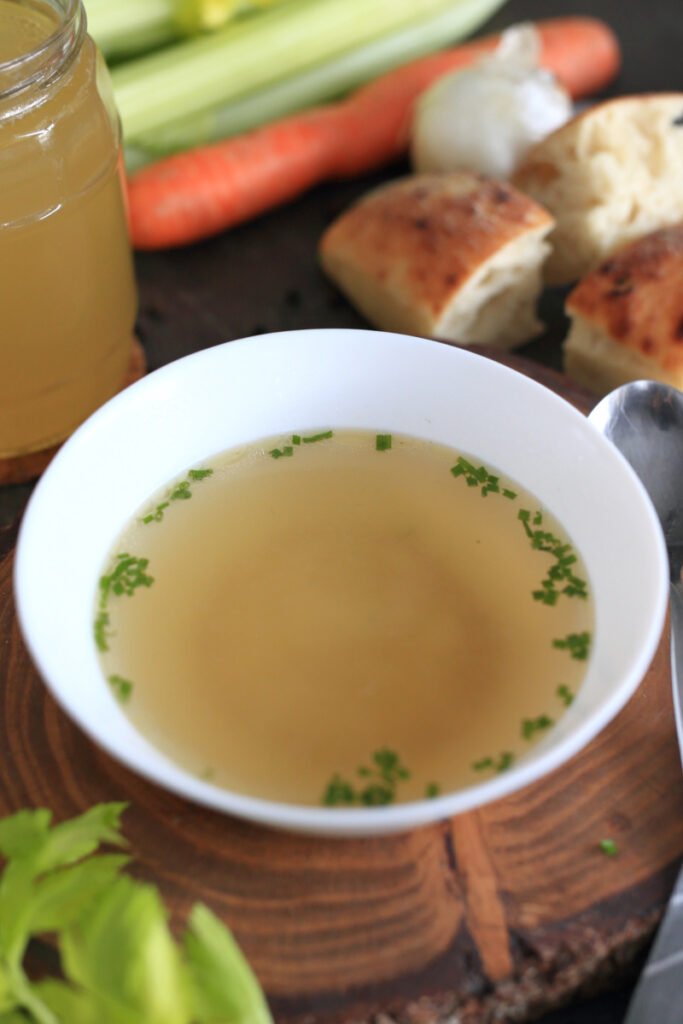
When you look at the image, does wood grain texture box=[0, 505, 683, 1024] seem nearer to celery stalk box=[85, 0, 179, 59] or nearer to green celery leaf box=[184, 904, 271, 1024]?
green celery leaf box=[184, 904, 271, 1024]

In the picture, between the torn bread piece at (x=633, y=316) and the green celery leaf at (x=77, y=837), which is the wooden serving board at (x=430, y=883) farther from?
the torn bread piece at (x=633, y=316)

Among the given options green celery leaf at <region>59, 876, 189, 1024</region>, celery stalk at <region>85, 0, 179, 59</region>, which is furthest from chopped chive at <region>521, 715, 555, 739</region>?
celery stalk at <region>85, 0, 179, 59</region>

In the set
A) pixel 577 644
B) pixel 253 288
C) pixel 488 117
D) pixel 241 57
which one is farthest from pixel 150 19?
pixel 577 644

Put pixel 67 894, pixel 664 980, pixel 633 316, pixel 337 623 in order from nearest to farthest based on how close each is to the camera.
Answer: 1. pixel 67 894
2. pixel 664 980
3. pixel 337 623
4. pixel 633 316

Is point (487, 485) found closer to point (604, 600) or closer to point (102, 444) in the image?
point (604, 600)

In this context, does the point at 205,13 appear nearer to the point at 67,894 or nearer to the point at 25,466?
the point at 25,466
